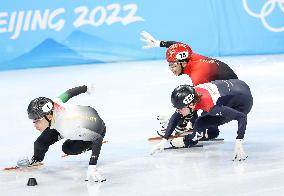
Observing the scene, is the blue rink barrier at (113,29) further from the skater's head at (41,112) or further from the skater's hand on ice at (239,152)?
the skater's head at (41,112)

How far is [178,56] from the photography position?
7.73 metres

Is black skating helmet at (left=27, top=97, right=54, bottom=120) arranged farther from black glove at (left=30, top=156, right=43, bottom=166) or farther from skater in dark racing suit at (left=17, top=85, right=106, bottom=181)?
black glove at (left=30, top=156, right=43, bottom=166)

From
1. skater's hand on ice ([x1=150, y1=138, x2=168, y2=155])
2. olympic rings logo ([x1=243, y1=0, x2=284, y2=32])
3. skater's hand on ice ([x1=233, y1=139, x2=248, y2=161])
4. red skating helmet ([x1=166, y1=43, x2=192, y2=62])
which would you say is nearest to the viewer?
skater's hand on ice ([x1=233, y1=139, x2=248, y2=161])

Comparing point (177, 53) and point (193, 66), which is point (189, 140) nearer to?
point (193, 66)

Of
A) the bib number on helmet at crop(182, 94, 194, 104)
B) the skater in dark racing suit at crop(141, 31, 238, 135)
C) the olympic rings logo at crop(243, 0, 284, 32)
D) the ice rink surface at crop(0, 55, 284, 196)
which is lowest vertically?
the ice rink surface at crop(0, 55, 284, 196)

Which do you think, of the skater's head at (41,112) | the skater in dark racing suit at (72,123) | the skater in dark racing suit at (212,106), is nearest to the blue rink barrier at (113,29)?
the skater in dark racing suit at (212,106)

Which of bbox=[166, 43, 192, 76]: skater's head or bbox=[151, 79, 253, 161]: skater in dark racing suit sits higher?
bbox=[166, 43, 192, 76]: skater's head

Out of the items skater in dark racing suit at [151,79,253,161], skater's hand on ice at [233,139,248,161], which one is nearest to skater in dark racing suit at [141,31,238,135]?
skater in dark racing suit at [151,79,253,161]

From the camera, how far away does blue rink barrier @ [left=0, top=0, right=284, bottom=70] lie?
592 inches

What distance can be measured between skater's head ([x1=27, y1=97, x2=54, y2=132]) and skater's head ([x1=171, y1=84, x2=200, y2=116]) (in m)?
1.13

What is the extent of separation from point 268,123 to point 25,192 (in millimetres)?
3357

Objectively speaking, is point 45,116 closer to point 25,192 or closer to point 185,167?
point 25,192

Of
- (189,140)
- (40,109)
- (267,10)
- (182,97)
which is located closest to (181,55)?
(189,140)

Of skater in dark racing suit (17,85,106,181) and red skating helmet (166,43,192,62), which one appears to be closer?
skater in dark racing suit (17,85,106,181)
